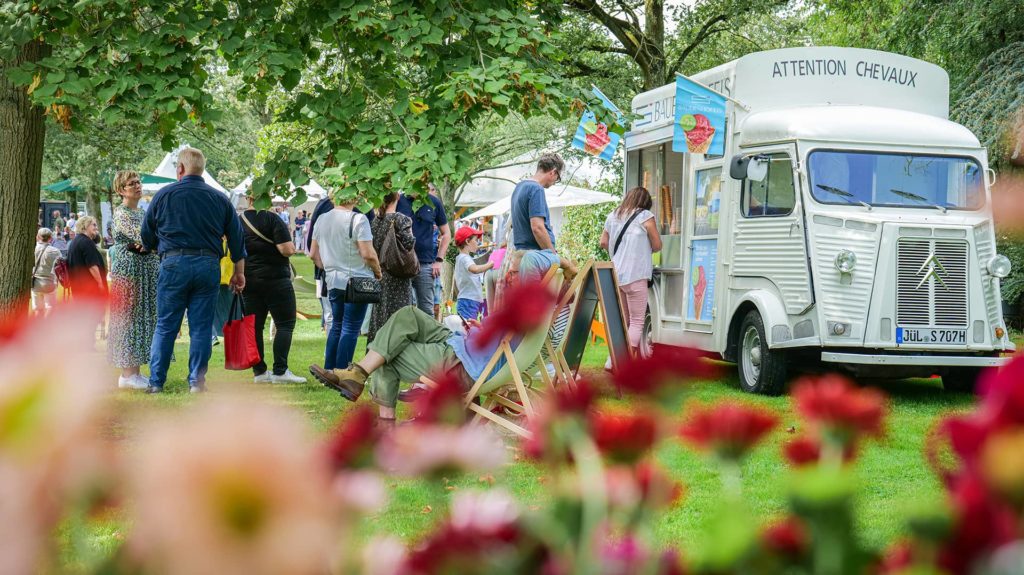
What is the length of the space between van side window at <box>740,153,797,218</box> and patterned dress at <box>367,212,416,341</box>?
3.27 meters

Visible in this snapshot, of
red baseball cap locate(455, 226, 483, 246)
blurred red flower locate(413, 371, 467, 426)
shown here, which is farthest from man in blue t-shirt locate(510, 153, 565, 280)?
blurred red flower locate(413, 371, 467, 426)

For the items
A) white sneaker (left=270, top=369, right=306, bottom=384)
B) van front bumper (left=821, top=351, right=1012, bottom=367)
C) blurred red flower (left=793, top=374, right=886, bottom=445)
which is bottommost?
white sneaker (left=270, top=369, right=306, bottom=384)

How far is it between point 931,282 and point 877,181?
39.5 inches

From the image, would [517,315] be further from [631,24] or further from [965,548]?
[631,24]

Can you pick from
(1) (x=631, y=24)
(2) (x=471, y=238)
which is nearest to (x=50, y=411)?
(2) (x=471, y=238)

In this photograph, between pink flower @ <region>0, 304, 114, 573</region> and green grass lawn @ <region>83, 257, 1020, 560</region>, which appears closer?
pink flower @ <region>0, 304, 114, 573</region>

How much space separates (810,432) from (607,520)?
0.23 m

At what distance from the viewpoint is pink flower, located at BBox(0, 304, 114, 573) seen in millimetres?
604

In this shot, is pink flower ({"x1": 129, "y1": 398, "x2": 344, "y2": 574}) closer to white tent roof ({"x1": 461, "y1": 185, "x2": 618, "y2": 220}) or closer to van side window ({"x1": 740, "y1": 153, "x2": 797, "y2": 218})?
van side window ({"x1": 740, "y1": 153, "x2": 797, "y2": 218})

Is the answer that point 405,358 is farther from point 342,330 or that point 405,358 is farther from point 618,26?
point 618,26

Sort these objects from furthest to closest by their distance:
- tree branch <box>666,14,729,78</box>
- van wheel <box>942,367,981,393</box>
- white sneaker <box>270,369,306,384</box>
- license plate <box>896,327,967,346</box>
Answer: tree branch <box>666,14,729,78</box>
van wheel <box>942,367,981,393</box>
white sneaker <box>270,369,306,384</box>
license plate <box>896,327,967,346</box>

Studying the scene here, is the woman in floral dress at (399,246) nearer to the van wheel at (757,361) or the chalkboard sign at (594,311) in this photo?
the chalkboard sign at (594,311)

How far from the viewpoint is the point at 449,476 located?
0.88m

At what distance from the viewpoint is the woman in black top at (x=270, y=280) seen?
10297 millimetres
